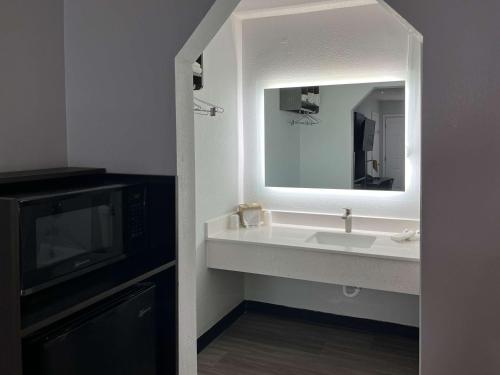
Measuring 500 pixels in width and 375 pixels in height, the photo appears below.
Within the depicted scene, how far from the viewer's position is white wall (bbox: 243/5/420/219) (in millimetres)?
3084

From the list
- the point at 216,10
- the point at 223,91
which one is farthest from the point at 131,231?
the point at 223,91

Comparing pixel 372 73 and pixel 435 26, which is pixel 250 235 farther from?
pixel 435 26

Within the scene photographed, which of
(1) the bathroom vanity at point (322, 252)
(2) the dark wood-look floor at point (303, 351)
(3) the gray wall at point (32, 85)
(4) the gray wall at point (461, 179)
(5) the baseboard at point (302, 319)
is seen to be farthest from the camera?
(5) the baseboard at point (302, 319)

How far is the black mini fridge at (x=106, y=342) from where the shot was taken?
4.33 ft

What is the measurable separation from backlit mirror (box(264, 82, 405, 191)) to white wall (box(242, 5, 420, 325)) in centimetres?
6

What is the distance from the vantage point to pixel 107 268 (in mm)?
1726

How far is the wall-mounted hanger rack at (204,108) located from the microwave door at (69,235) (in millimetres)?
1364

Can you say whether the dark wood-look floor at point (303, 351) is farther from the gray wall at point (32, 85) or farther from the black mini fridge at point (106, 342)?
the gray wall at point (32, 85)

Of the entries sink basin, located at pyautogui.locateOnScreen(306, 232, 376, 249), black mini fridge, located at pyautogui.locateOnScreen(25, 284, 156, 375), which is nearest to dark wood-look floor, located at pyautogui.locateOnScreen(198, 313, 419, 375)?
sink basin, located at pyautogui.locateOnScreen(306, 232, 376, 249)

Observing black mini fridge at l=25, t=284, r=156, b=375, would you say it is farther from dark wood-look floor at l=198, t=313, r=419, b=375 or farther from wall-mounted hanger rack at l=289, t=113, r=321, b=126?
wall-mounted hanger rack at l=289, t=113, r=321, b=126

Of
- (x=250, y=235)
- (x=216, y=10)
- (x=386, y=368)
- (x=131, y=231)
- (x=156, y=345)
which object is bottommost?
(x=386, y=368)

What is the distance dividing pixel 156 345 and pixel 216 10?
4.27ft

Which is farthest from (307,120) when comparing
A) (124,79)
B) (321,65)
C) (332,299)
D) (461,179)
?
(461,179)

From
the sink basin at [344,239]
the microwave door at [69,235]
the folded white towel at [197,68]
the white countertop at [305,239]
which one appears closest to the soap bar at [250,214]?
the white countertop at [305,239]
